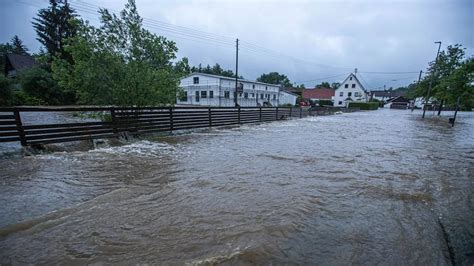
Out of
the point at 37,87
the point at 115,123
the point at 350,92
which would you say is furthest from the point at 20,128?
the point at 350,92

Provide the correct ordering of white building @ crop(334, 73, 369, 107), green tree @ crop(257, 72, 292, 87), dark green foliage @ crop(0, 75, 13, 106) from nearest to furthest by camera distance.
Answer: dark green foliage @ crop(0, 75, 13, 106), white building @ crop(334, 73, 369, 107), green tree @ crop(257, 72, 292, 87)

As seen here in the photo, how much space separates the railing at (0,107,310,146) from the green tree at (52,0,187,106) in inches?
25.6

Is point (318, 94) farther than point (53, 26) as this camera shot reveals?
Yes

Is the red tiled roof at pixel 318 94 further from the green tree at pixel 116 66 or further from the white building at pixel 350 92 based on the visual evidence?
the green tree at pixel 116 66

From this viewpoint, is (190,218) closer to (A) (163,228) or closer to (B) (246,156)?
(A) (163,228)

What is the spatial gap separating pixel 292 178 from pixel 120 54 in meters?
8.44

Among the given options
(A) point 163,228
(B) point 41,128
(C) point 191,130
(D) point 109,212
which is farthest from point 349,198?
(C) point 191,130

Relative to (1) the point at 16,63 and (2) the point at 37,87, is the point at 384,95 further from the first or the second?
(1) the point at 16,63

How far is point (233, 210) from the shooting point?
3.50 metres

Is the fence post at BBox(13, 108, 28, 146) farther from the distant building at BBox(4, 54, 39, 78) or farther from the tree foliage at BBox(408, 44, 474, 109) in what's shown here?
the distant building at BBox(4, 54, 39, 78)

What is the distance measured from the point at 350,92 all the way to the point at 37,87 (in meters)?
63.4

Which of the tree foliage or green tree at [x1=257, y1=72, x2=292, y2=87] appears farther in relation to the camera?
green tree at [x1=257, y1=72, x2=292, y2=87]

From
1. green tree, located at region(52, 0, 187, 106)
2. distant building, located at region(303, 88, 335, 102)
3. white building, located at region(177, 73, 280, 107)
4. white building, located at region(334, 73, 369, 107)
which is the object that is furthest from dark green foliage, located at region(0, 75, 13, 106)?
distant building, located at region(303, 88, 335, 102)

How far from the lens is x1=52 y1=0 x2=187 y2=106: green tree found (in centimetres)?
850
